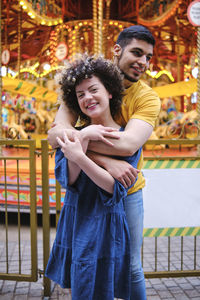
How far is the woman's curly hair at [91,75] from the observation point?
129cm

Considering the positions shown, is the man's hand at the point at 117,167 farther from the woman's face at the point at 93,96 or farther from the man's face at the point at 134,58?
the man's face at the point at 134,58

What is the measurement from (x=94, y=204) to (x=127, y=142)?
13.3 inches

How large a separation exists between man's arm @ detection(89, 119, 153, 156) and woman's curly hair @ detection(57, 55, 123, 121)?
0.19m

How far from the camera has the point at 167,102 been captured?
1103cm

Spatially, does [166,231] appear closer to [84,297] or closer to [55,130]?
[84,297]

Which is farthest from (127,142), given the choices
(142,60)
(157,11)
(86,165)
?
(157,11)

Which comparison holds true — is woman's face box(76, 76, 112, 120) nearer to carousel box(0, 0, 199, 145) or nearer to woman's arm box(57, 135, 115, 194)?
woman's arm box(57, 135, 115, 194)

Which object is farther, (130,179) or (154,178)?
(154,178)

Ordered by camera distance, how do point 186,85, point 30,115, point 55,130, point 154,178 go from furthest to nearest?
point 30,115
point 186,85
point 154,178
point 55,130

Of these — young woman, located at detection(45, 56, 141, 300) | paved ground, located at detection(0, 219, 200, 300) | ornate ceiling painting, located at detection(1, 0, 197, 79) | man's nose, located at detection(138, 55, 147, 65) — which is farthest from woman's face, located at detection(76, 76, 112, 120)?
ornate ceiling painting, located at detection(1, 0, 197, 79)

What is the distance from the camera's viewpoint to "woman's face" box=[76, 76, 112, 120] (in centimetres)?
129

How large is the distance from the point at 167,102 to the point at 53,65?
4.56m

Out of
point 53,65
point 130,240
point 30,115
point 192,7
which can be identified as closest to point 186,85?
point 192,7

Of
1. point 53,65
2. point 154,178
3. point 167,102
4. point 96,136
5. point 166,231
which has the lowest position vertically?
point 166,231
